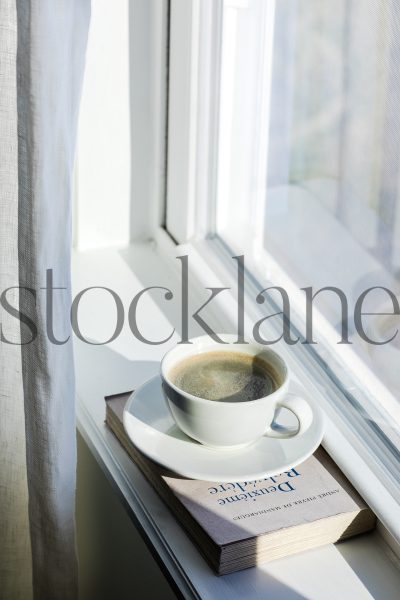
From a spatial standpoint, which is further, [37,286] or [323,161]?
[323,161]

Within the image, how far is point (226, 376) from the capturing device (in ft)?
2.66

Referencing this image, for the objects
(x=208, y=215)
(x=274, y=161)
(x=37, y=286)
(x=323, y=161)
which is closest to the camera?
(x=37, y=286)

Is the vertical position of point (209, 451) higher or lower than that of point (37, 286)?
lower

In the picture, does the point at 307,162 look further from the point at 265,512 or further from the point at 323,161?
the point at 265,512

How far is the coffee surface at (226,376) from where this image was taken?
787mm

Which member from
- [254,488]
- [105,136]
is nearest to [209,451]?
[254,488]

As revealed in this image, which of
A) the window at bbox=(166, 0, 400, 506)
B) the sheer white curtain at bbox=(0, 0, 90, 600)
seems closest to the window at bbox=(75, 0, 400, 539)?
the window at bbox=(166, 0, 400, 506)

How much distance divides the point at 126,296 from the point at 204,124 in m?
0.22

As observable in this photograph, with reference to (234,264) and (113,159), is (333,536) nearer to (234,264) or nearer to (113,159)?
(234,264)

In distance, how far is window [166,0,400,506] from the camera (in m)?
0.82

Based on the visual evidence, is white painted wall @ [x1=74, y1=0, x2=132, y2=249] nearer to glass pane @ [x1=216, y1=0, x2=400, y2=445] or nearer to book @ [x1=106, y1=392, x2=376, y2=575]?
glass pane @ [x1=216, y1=0, x2=400, y2=445]

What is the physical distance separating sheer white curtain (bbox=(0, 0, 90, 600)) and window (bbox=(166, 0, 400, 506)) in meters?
0.26

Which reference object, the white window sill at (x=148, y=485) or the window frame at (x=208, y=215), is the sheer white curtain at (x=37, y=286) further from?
the window frame at (x=208, y=215)

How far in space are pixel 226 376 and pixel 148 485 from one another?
120 millimetres
